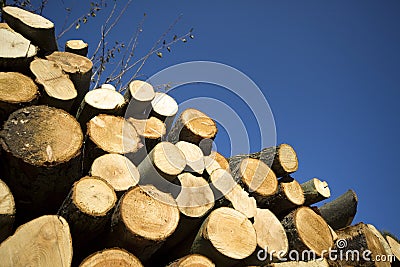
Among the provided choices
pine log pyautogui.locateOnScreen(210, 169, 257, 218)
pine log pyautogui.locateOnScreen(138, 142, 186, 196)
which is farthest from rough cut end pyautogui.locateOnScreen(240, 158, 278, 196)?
pine log pyautogui.locateOnScreen(138, 142, 186, 196)

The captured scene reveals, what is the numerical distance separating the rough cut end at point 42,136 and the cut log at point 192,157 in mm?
702

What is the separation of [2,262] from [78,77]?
1.45m

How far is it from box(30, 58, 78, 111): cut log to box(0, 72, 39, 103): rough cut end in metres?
0.09

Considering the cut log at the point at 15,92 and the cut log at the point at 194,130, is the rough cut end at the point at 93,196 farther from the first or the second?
the cut log at the point at 194,130

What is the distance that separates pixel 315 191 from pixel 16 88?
2207 mm

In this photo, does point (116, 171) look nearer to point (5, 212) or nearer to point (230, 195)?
point (5, 212)

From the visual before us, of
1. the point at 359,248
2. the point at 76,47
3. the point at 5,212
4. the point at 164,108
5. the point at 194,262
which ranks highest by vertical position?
the point at 359,248

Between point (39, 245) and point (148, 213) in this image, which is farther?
point (148, 213)

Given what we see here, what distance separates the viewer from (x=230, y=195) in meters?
2.19

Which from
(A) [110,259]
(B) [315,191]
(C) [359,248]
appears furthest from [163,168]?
(C) [359,248]

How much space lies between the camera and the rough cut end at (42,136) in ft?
5.59

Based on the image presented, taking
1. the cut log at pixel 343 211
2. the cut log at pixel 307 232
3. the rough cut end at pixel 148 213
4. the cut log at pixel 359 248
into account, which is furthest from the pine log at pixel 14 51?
the cut log at pixel 343 211

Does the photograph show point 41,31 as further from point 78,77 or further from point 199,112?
point 199,112

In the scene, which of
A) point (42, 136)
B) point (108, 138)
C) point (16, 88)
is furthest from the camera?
point (108, 138)
